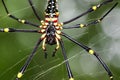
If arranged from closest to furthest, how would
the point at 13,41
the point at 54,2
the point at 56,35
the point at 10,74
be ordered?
the point at 54,2
the point at 56,35
the point at 10,74
the point at 13,41

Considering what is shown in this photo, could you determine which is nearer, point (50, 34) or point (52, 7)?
point (52, 7)

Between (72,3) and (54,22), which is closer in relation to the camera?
(54,22)

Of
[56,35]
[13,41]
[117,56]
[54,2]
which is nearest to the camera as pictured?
[54,2]

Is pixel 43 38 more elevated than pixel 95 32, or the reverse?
pixel 95 32

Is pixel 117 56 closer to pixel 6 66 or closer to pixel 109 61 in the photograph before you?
pixel 109 61

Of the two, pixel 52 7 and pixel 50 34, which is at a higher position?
pixel 52 7

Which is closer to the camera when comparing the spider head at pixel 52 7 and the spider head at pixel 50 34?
the spider head at pixel 52 7

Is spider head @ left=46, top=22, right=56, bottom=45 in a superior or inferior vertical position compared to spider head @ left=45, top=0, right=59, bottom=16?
inferior

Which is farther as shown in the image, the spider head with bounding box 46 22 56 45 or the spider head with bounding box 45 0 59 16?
the spider head with bounding box 46 22 56 45

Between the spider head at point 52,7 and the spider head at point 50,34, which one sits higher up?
the spider head at point 52,7

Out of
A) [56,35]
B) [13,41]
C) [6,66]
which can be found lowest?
[56,35]

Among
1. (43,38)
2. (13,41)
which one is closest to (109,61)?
(13,41)
